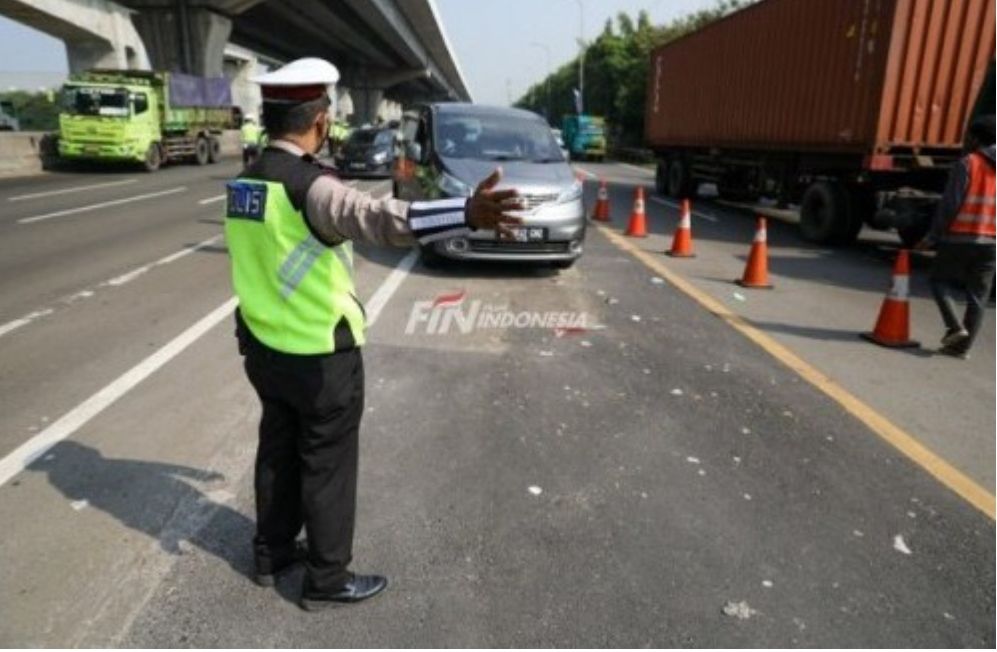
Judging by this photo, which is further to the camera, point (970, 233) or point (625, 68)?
point (625, 68)

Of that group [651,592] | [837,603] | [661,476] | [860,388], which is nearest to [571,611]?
[651,592]

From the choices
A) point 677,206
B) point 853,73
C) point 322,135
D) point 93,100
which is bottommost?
point 677,206

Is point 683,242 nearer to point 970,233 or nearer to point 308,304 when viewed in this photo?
point 970,233

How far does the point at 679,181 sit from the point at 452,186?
12129 millimetres

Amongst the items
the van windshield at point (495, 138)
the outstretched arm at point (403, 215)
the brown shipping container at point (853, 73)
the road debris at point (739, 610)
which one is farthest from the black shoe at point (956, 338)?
the outstretched arm at point (403, 215)

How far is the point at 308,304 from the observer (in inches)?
105

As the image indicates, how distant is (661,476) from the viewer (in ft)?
13.2

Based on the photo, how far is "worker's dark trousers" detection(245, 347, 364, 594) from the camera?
9.05 ft

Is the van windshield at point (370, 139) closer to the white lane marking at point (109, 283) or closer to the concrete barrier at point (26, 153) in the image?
the concrete barrier at point (26, 153)

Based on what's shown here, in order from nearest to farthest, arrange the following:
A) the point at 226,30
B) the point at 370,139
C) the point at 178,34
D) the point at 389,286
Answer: the point at 389,286, the point at 370,139, the point at 178,34, the point at 226,30

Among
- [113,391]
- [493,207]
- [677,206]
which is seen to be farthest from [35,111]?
[493,207]

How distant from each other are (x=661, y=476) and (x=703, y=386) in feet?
4.91

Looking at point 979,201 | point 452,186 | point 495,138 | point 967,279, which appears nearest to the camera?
point 979,201

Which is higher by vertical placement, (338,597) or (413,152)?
(413,152)
